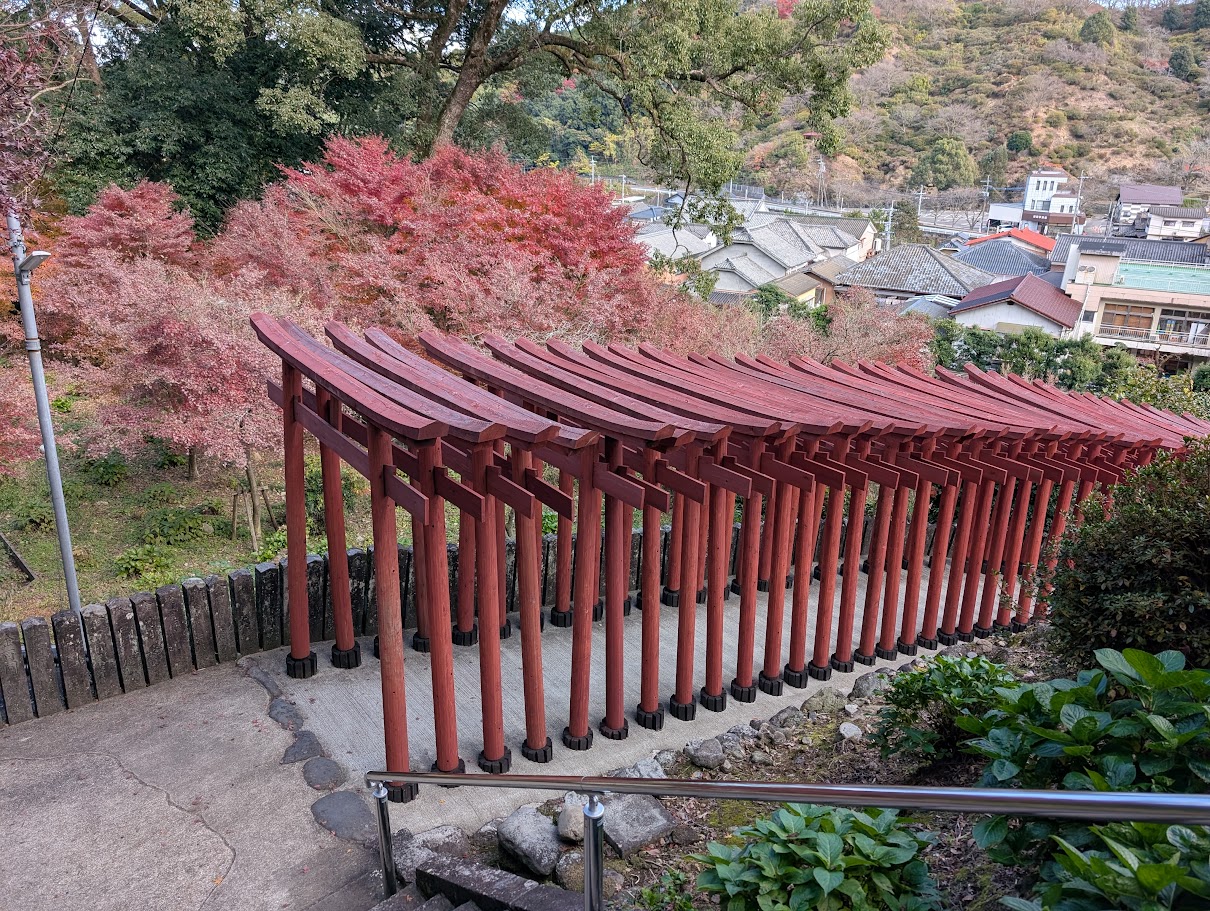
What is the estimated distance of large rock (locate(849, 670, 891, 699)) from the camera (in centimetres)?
580

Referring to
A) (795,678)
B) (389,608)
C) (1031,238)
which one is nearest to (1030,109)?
(1031,238)

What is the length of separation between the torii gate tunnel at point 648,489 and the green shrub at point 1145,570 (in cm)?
62

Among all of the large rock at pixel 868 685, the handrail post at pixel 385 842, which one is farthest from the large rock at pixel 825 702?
the handrail post at pixel 385 842

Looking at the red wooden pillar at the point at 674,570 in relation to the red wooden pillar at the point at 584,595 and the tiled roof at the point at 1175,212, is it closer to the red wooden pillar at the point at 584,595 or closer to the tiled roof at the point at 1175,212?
the red wooden pillar at the point at 584,595

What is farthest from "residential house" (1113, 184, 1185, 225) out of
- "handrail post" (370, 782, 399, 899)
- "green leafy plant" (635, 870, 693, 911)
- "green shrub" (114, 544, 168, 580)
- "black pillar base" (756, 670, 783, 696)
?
"handrail post" (370, 782, 399, 899)

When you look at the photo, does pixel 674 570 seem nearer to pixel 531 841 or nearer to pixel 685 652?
pixel 685 652

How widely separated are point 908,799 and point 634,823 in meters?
2.48

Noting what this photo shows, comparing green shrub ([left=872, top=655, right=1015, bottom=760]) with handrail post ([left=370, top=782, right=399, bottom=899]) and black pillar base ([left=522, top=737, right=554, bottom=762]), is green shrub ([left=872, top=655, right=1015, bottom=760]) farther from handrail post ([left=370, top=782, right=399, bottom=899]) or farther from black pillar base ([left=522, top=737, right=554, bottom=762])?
handrail post ([left=370, top=782, right=399, bottom=899])

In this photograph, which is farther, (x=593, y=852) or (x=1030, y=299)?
(x=1030, y=299)

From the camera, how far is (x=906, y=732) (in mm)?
3957

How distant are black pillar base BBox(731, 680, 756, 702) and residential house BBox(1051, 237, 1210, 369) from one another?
29843 mm

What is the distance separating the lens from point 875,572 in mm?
6367

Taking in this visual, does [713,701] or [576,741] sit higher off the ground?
[576,741]

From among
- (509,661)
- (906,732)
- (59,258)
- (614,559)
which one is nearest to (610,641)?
(614,559)
